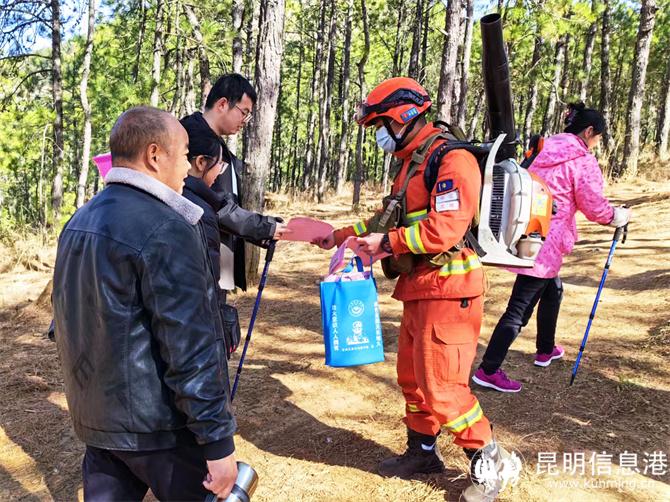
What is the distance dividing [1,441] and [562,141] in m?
5.00

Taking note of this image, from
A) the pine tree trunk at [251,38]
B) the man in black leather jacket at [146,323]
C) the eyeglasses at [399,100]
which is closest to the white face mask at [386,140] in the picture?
the eyeglasses at [399,100]

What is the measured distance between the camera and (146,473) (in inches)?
70.4

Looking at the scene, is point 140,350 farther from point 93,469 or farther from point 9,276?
point 9,276

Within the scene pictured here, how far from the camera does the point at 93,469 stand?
1892 millimetres

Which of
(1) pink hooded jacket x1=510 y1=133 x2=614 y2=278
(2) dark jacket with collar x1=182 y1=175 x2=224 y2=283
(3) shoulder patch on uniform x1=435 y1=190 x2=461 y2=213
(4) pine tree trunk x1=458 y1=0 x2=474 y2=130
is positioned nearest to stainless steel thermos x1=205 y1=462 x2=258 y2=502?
(2) dark jacket with collar x1=182 y1=175 x2=224 y2=283

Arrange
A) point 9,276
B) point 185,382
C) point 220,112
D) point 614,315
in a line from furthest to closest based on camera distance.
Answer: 1. point 9,276
2. point 614,315
3. point 220,112
4. point 185,382

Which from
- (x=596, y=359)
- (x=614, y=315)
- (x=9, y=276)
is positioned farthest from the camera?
(x=9, y=276)

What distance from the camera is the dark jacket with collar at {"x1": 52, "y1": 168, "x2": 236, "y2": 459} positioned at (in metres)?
1.63

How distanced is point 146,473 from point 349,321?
5.21 ft

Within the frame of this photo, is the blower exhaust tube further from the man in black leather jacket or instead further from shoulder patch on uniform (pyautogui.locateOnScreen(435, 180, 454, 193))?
the man in black leather jacket

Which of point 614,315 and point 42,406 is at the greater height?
point 614,315

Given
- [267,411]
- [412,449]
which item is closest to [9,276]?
[267,411]

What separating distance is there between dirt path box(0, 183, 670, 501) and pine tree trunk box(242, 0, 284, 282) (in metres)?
1.77

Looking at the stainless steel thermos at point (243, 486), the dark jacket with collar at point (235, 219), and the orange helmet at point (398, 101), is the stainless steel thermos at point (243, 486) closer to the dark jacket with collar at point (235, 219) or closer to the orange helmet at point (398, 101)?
the dark jacket with collar at point (235, 219)
